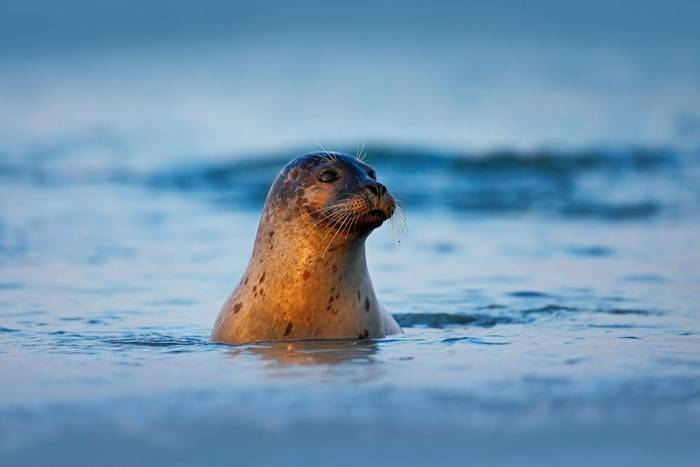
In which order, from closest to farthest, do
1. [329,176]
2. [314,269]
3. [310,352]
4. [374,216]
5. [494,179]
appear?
[310,352] < [374,216] < [314,269] < [329,176] < [494,179]

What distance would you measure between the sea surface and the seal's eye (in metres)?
0.90

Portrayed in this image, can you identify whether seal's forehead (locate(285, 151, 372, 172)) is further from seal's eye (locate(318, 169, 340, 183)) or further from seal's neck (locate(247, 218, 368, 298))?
seal's neck (locate(247, 218, 368, 298))

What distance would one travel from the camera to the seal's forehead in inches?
293

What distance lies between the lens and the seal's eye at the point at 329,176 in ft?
24.2

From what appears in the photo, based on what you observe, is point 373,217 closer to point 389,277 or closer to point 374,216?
point 374,216

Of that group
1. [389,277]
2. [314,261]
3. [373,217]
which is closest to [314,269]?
[314,261]

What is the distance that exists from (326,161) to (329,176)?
4.7 inches

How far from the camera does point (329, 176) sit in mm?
7391

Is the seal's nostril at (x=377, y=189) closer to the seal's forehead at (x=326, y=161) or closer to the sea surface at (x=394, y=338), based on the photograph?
the seal's forehead at (x=326, y=161)

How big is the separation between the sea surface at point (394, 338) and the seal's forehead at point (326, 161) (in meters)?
0.95

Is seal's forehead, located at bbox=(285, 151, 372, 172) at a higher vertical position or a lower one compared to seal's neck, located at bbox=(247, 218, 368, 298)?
higher

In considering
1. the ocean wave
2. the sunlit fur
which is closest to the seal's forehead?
the sunlit fur

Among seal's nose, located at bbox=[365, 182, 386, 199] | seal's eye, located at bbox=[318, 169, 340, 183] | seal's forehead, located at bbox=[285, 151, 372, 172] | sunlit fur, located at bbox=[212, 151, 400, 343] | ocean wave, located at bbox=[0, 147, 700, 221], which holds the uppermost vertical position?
ocean wave, located at bbox=[0, 147, 700, 221]

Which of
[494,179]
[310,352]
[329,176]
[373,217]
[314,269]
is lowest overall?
[310,352]
